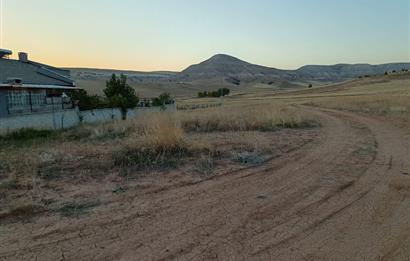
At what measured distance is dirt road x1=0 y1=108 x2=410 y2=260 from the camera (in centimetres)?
382

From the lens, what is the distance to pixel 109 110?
2877cm

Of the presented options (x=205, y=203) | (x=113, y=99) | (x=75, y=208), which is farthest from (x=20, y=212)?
(x=113, y=99)

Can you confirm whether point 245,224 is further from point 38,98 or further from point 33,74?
point 33,74

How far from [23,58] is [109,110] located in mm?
14065

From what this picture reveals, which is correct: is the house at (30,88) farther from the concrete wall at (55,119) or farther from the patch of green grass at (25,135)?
the patch of green grass at (25,135)

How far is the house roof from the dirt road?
22.9 metres

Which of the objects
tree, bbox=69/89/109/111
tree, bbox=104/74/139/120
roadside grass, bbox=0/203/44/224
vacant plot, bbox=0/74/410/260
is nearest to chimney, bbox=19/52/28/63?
tree, bbox=69/89/109/111

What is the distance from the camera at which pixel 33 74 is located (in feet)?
106

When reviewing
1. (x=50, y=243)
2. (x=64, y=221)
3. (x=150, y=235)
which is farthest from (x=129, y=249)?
(x=64, y=221)

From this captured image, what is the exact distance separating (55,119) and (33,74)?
12.0m

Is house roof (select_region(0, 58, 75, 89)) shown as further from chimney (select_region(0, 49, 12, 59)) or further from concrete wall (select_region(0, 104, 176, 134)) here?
concrete wall (select_region(0, 104, 176, 134))

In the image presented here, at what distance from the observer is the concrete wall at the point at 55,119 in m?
19.3

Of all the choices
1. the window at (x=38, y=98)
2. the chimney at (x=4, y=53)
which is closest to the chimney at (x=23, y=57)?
the chimney at (x=4, y=53)

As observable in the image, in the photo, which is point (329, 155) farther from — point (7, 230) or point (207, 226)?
point (7, 230)
